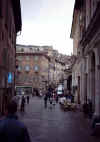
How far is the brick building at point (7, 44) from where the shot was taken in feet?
61.4

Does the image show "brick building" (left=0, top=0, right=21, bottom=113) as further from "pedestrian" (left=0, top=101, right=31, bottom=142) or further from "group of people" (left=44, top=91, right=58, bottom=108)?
"pedestrian" (left=0, top=101, right=31, bottom=142)

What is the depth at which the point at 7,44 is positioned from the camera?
22.1 m

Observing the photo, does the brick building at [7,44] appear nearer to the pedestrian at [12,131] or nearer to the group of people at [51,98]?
the group of people at [51,98]

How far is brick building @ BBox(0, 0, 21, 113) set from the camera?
18.7 meters

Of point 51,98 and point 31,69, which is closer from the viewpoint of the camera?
point 51,98

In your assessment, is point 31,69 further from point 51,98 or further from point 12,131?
point 12,131

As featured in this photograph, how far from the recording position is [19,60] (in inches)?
3174

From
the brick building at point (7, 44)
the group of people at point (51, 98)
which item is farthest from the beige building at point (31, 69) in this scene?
the brick building at point (7, 44)

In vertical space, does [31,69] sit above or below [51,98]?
above

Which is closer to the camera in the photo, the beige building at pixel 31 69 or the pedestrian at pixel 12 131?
the pedestrian at pixel 12 131

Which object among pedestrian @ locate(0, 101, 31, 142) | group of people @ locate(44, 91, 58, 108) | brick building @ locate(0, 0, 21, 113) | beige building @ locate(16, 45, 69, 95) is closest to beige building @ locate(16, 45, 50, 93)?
beige building @ locate(16, 45, 69, 95)

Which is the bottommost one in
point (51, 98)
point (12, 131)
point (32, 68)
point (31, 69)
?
point (51, 98)

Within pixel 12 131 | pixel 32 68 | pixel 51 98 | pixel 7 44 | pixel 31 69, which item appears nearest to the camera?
pixel 12 131

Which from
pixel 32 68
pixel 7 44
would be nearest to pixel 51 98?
pixel 7 44
